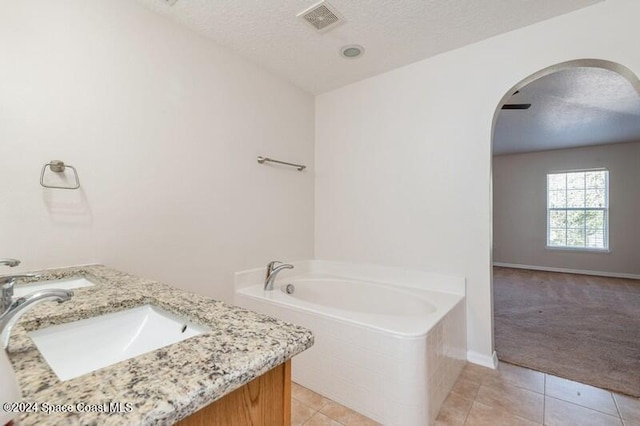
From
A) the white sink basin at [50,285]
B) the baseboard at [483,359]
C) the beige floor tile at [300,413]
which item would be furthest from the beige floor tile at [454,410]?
the white sink basin at [50,285]

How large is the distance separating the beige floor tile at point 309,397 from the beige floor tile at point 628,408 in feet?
5.42

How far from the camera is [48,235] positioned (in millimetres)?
1441

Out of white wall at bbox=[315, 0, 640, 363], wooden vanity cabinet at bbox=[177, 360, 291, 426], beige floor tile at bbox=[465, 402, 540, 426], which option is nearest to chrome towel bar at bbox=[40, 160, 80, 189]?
wooden vanity cabinet at bbox=[177, 360, 291, 426]

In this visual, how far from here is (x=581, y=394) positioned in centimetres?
182

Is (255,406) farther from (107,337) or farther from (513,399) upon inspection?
(513,399)

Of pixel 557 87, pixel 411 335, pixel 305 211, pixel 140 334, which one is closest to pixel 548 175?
pixel 557 87

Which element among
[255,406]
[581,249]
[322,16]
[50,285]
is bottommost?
[581,249]

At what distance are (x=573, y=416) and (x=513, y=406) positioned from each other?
0.96 ft

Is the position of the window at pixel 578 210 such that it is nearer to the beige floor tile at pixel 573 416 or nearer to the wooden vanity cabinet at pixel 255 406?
the beige floor tile at pixel 573 416

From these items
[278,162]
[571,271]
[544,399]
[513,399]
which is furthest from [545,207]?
[278,162]

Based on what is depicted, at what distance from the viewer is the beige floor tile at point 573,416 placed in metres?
1.57

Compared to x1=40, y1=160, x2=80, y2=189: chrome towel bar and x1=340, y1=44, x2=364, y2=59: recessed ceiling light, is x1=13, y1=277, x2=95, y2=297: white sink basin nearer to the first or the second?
x1=40, y1=160, x2=80, y2=189: chrome towel bar

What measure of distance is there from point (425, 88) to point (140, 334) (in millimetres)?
2551

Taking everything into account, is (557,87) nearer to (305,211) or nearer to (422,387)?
(305,211)
